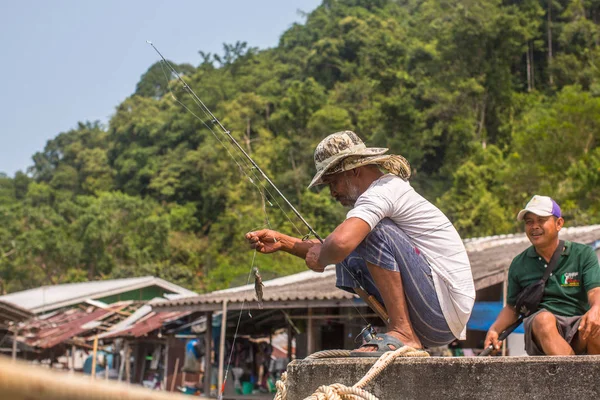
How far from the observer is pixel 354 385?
9.67 feet

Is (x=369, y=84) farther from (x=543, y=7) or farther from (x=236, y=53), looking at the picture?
(x=236, y=53)

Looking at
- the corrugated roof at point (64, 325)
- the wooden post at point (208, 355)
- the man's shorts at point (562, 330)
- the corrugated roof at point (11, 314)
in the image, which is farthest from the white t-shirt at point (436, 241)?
the corrugated roof at point (64, 325)

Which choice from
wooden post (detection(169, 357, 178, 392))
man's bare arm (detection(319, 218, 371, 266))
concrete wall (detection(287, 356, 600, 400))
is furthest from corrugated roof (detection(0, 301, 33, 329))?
concrete wall (detection(287, 356, 600, 400))

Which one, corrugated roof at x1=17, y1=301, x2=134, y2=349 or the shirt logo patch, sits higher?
corrugated roof at x1=17, y1=301, x2=134, y2=349

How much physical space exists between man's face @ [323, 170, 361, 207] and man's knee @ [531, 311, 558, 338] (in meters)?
1.14

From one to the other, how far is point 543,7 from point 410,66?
941cm

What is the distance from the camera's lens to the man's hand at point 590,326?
389 cm

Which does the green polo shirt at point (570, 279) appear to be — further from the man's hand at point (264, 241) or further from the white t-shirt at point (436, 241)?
the man's hand at point (264, 241)

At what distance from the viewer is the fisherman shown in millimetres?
3342

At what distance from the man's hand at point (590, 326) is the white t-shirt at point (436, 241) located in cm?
A: 69

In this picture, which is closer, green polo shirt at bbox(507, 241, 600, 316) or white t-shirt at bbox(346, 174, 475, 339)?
white t-shirt at bbox(346, 174, 475, 339)

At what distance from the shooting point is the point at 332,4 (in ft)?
224

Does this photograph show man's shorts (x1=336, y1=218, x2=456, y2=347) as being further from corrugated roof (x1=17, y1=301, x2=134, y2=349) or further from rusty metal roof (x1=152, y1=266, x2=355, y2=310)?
corrugated roof (x1=17, y1=301, x2=134, y2=349)

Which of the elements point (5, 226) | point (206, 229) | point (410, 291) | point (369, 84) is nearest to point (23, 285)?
point (5, 226)
